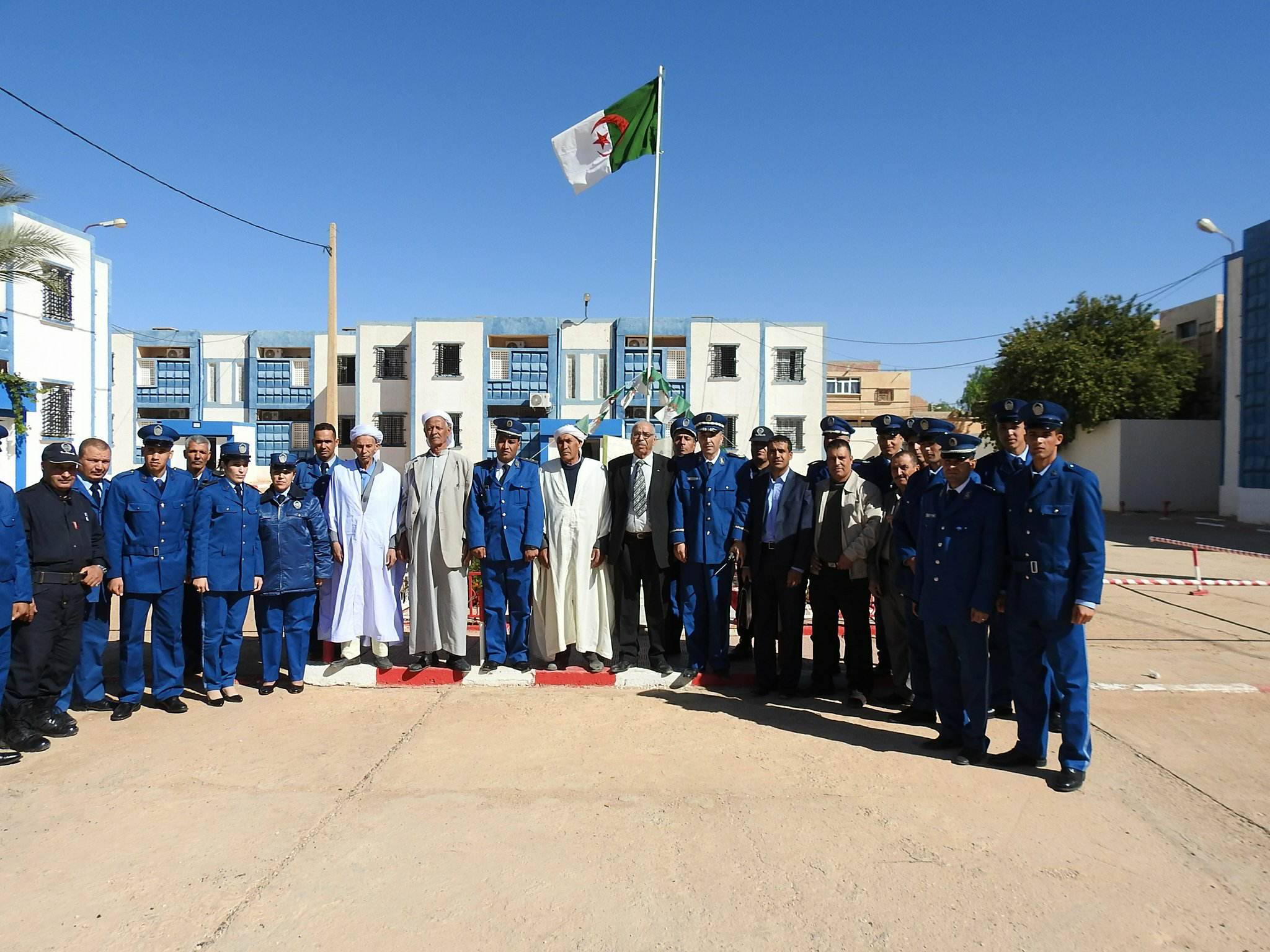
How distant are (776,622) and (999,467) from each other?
1885 mm

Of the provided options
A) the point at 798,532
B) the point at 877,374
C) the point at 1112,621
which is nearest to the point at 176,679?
the point at 798,532

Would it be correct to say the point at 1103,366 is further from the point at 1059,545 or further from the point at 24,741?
the point at 24,741

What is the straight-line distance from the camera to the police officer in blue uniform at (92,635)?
5.45 meters

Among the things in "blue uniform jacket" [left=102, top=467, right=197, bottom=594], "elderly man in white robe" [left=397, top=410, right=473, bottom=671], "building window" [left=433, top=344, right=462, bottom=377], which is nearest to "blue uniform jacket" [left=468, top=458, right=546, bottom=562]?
"elderly man in white robe" [left=397, top=410, right=473, bottom=671]

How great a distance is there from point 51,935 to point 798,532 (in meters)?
4.54

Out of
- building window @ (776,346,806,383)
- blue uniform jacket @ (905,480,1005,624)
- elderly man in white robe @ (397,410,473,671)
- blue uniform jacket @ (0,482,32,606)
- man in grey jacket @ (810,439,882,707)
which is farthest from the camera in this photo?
building window @ (776,346,806,383)

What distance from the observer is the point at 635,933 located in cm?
293

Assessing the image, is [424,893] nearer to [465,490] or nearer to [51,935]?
[51,935]

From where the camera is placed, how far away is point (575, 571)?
21.0 feet

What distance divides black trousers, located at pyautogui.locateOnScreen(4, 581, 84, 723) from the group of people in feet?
0.04

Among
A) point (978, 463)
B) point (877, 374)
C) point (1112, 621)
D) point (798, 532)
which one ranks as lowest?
point (1112, 621)

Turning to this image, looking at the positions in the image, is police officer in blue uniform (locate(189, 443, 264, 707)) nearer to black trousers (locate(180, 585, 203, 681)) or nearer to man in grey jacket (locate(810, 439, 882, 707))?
black trousers (locate(180, 585, 203, 681))

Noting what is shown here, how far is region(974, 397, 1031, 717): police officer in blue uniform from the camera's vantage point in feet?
15.9

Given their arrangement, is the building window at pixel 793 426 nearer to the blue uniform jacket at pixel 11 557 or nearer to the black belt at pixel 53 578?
the black belt at pixel 53 578
